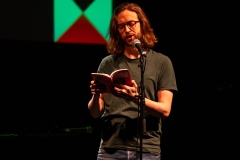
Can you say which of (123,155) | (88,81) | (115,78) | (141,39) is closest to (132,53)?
(141,39)

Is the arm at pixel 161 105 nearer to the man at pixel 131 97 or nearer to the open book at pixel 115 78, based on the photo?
the man at pixel 131 97

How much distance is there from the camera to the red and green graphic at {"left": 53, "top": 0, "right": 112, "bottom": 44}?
3.78m

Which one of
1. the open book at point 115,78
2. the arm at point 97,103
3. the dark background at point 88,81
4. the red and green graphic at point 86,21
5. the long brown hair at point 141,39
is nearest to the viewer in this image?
the open book at point 115,78

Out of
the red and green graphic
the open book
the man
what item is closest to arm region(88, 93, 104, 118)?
the man

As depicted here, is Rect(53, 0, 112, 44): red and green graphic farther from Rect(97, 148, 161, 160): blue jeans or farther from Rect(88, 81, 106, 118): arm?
Rect(97, 148, 161, 160): blue jeans

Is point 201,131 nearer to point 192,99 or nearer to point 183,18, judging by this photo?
point 192,99

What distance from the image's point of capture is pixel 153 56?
2.38 metres

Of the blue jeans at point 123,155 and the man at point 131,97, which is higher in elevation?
the man at point 131,97

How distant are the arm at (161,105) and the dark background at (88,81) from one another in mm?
1160

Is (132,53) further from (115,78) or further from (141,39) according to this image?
(115,78)

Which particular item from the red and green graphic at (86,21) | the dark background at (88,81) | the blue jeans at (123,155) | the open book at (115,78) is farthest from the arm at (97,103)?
the red and green graphic at (86,21)

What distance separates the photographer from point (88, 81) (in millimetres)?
3848

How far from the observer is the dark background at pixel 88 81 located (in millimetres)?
3521

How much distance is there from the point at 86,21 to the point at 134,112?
5.99 feet
